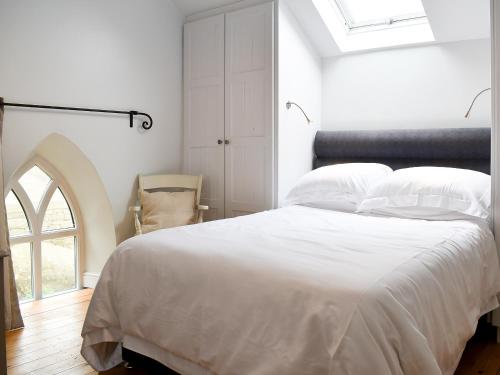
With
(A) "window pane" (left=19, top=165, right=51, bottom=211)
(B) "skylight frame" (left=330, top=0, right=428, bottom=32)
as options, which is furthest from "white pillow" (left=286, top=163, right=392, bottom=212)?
(A) "window pane" (left=19, top=165, right=51, bottom=211)

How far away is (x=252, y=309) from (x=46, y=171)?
2502 mm

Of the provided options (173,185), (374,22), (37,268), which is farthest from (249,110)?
(37,268)

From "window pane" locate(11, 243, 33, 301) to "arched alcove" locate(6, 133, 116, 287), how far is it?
42 centimetres

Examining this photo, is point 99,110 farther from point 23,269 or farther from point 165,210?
point 23,269

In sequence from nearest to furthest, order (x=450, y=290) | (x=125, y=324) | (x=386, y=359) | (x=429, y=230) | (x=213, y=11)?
1. (x=386, y=359)
2. (x=450, y=290)
3. (x=125, y=324)
4. (x=429, y=230)
5. (x=213, y=11)

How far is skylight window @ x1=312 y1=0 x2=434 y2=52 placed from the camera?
336cm

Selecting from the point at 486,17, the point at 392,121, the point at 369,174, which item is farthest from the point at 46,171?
the point at 486,17

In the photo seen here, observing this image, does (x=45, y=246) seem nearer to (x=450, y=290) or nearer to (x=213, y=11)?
(x=213, y=11)

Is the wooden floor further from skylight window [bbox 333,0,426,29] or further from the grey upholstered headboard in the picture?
skylight window [bbox 333,0,426,29]

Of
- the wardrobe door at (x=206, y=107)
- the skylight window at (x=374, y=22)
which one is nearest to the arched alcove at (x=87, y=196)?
the wardrobe door at (x=206, y=107)

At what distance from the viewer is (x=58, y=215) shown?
11.8ft

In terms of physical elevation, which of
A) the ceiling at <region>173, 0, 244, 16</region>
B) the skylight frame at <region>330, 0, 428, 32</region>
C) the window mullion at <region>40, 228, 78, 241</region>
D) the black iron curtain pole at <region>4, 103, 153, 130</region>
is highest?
the ceiling at <region>173, 0, 244, 16</region>

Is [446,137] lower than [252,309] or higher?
higher

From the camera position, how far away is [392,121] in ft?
11.5
